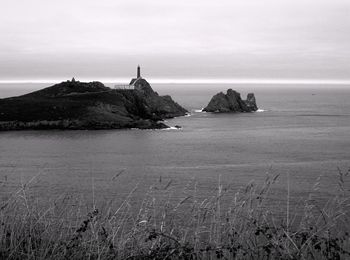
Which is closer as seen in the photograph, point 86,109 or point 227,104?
point 86,109

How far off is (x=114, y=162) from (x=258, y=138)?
1841 inches

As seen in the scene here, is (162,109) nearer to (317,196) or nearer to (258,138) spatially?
(258,138)

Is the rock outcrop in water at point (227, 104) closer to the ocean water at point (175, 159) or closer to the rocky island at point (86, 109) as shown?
the rocky island at point (86, 109)

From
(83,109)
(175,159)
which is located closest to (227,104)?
(83,109)

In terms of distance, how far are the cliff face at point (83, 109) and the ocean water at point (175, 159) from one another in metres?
8.31

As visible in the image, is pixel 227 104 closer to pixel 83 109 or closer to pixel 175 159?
pixel 83 109

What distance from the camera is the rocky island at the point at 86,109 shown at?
126250mm

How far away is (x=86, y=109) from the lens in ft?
440

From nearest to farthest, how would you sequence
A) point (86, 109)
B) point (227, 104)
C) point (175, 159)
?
point (175, 159) → point (86, 109) → point (227, 104)

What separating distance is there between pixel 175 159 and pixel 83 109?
207 ft

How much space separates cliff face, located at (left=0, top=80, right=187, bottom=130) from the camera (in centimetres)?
12625

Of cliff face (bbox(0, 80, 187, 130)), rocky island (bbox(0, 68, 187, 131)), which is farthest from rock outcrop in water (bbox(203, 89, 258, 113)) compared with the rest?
cliff face (bbox(0, 80, 187, 130))

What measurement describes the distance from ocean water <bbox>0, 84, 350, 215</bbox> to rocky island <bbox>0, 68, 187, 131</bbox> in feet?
27.7

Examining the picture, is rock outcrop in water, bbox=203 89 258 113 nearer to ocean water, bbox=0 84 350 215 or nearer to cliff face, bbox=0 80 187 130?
cliff face, bbox=0 80 187 130
